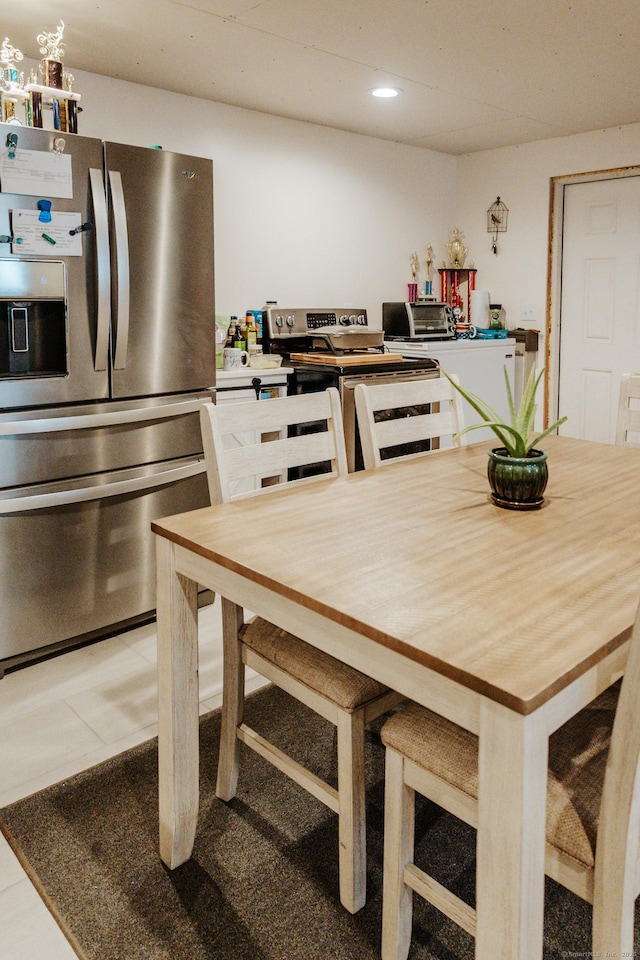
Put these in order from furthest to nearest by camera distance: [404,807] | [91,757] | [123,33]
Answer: [123,33] → [91,757] → [404,807]

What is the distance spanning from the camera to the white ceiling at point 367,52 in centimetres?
254

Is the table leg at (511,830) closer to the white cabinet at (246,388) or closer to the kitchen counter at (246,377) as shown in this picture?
the white cabinet at (246,388)

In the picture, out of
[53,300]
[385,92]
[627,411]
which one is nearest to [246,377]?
[53,300]

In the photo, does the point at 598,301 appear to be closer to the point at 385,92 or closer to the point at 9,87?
the point at 385,92

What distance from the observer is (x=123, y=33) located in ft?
8.95

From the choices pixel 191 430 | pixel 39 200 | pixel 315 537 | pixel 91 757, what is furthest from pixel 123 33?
pixel 91 757

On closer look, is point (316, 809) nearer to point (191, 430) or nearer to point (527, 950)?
point (527, 950)

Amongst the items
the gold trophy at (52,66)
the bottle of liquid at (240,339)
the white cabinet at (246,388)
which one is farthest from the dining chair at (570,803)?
the bottle of liquid at (240,339)

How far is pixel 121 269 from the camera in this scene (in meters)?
2.51

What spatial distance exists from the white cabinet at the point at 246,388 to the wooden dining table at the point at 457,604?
1.53 m

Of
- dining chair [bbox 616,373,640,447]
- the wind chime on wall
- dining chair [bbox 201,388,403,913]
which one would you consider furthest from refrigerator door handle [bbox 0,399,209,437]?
the wind chime on wall

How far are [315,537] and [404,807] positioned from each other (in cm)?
50

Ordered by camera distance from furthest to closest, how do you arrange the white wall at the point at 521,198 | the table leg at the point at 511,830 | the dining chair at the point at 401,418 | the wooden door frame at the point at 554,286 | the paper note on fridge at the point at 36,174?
the wooden door frame at the point at 554,286, the white wall at the point at 521,198, the paper note on fridge at the point at 36,174, the dining chair at the point at 401,418, the table leg at the point at 511,830

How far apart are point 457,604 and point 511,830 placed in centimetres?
32
